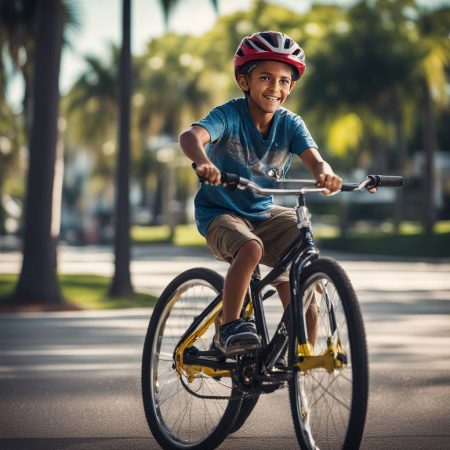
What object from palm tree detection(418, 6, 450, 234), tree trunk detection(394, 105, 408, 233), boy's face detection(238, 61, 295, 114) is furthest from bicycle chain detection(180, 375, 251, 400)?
tree trunk detection(394, 105, 408, 233)

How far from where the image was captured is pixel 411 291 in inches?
754

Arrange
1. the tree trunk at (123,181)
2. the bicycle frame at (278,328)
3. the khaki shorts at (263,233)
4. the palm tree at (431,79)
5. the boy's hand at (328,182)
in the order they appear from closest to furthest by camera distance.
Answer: the bicycle frame at (278,328) → the boy's hand at (328,182) → the khaki shorts at (263,233) → the tree trunk at (123,181) → the palm tree at (431,79)

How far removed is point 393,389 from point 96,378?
2129 millimetres

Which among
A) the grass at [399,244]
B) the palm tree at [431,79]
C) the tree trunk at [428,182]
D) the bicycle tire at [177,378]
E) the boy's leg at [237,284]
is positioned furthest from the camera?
the palm tree at [431,79]

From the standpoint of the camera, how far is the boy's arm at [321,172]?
5086 millimetres

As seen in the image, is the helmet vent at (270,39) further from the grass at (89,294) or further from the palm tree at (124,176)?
the palm tree at (124,176)

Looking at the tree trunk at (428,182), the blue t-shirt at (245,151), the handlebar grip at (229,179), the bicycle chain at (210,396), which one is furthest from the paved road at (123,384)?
the tree trunk at (428,182)

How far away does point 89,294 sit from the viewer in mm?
18516

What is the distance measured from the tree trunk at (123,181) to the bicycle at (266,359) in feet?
39.0

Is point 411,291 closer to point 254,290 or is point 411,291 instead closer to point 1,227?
point 254,290

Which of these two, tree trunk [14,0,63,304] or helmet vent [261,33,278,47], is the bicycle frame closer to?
helmet vent [261,33,278,47]

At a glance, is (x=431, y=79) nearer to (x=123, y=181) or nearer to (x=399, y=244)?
(x=399, y=244)

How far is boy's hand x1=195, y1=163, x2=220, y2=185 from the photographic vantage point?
4.80 meters

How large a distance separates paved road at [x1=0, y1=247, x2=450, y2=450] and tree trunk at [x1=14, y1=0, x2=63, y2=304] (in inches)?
64.7
